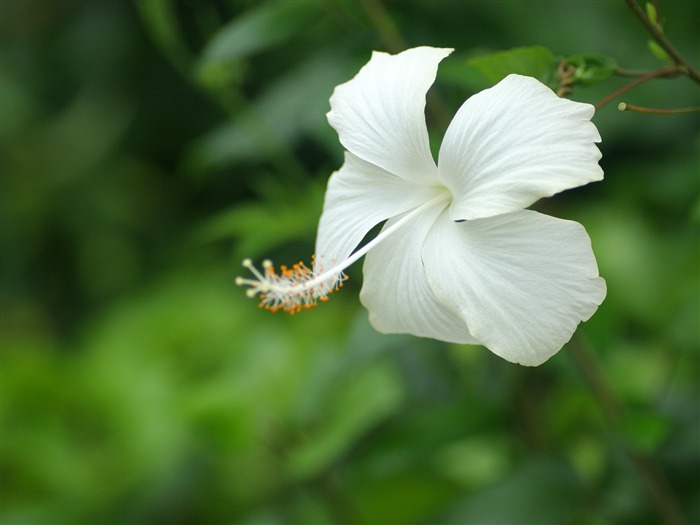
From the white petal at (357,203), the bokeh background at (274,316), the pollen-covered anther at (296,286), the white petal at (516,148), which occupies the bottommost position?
the bokeh background at (274,316)

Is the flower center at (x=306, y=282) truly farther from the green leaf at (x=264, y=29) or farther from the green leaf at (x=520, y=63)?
the green leaf at (x=264, y=29)

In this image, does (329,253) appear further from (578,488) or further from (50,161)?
(50,161)

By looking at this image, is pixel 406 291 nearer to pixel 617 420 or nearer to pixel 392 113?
pixel 392 113

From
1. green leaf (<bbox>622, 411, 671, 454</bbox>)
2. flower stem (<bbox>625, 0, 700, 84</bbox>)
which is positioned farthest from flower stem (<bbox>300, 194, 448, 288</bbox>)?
green leaf (<bbox>622, 411, 671, 454</bbox>)

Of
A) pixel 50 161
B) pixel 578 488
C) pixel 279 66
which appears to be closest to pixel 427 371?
pixel 578 488

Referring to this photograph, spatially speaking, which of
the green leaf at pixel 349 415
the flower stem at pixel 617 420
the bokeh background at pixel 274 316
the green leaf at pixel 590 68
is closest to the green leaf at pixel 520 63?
the green leaf at pixel 590 68

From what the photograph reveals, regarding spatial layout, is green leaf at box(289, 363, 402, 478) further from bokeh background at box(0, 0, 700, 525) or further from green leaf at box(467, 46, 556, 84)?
green leaf at box(467, 46, 556, 84)

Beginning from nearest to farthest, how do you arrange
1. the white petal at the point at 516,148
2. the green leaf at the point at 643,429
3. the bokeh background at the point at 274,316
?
the white petal at the point at 516,148 < the green leaf at the point at 643,429 < the bokeh background at the point at 274,316
